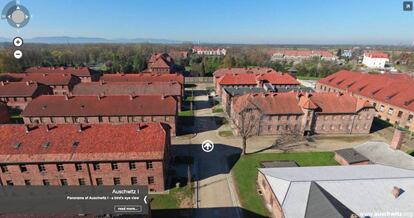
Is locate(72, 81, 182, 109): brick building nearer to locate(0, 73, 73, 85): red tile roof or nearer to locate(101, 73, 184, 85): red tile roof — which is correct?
locate(101, 73, 184, 85): red tile roof

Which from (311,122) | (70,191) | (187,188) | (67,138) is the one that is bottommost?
(187,188)

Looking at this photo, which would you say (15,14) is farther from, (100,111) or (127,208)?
(100,111)

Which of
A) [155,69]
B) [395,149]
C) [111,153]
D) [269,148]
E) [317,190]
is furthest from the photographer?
[155,69]

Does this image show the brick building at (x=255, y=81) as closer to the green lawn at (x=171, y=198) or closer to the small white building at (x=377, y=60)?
the green lawn at (x=171, y=198)

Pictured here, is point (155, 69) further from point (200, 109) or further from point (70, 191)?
point (70, 191)

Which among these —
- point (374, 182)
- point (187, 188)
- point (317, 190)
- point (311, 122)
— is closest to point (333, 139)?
point (311, 122)

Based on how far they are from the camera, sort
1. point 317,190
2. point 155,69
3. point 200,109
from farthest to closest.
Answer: point 155,69 < point 200,109 < point 317,190
